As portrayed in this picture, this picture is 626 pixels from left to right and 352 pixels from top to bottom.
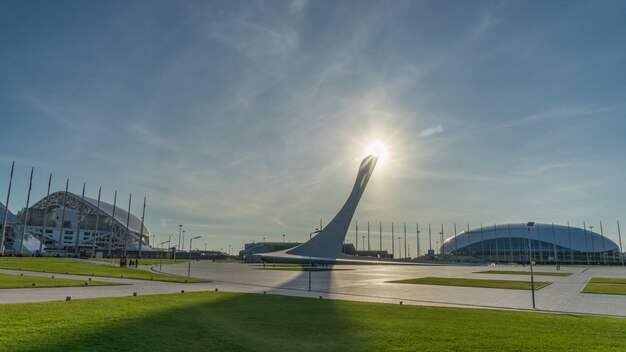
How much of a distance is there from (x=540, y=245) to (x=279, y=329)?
157 metres

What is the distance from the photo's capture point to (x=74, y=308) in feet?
42.6

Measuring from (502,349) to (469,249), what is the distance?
6353 inches

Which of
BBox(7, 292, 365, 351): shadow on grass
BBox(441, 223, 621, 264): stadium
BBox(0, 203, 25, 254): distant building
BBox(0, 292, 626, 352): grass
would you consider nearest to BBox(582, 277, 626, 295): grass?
BBox(0, 292, 626, 352): grass

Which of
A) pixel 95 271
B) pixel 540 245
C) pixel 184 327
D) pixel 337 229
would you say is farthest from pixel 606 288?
pixel 540 245

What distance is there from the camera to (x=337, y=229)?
75.6m

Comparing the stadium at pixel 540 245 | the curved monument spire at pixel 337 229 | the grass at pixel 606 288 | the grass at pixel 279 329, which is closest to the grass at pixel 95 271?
the grass at pixel 279 329

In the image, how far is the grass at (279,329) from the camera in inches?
339

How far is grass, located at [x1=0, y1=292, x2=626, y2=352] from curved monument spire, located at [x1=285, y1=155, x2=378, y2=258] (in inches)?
2345

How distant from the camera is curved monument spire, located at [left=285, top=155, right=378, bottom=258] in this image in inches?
2943

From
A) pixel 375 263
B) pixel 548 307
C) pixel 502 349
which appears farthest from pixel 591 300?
pixel 375 263

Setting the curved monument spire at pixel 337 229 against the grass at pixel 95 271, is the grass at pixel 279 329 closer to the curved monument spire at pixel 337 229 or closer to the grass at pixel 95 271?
the grass at pixel 95 271

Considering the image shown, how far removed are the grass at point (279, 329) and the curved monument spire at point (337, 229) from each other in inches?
2345

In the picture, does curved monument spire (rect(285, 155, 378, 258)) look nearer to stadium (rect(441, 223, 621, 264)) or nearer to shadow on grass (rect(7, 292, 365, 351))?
shadow on grass (rect(7, 292, 365, 351))

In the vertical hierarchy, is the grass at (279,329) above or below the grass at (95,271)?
above
